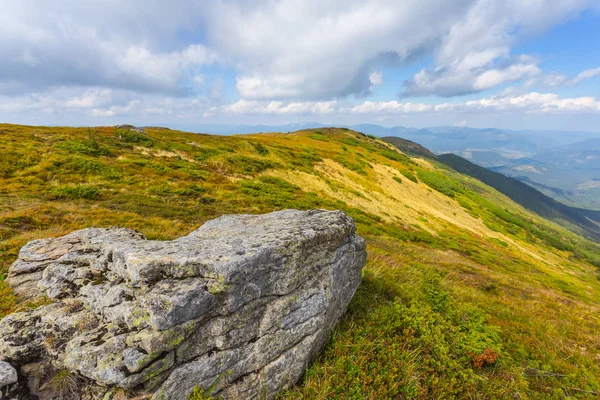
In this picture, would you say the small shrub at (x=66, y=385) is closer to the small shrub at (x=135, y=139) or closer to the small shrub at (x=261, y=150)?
the small shrub at (x=135, y=139)

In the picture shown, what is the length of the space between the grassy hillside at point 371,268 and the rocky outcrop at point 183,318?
0.91 metres

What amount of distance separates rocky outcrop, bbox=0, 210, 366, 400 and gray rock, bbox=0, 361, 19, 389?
27cm

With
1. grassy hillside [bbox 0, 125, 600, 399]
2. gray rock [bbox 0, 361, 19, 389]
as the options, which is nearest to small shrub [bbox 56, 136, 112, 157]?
grassy hillside [bbox 0, 125, 600, 399]

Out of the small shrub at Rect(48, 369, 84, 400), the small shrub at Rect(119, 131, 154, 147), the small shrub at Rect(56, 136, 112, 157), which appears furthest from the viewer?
the small shrub at Rect(119, 131, 154, 147)

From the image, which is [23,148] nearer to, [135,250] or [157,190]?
[157,190]

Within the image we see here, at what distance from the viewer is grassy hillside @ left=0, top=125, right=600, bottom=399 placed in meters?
5.98

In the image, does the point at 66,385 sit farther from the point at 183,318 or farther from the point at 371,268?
the point at 371,268

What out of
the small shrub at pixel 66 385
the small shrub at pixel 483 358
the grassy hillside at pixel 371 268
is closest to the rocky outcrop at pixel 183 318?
the small shrub at pixel 66 385

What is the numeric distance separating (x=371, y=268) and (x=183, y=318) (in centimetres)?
737

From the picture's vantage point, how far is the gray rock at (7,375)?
12.9 feet

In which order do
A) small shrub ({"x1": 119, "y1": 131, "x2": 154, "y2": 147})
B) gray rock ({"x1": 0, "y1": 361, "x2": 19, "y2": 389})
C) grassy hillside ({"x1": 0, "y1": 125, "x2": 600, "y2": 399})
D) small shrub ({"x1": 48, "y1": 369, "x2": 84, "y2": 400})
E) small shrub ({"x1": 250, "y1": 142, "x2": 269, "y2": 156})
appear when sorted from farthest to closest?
small shrub ({"x1": 250, "y1": 142, "x2": 269, "y2": 156}) < small shrub ({"x1": 119, "y1": 131, "x2": 154, "y2": 147}) < grassy hillside ({"x1": 0, "y1": 125, "x2": 600, "y2": 399}) < small shrub ({"x1": 48, "y1": 369, "x2": 84, "y2": 400}) < gray rock ({"x1": 0, "y1": 361, "x2": 19, "y2": 389})

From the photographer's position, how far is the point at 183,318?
173 inches

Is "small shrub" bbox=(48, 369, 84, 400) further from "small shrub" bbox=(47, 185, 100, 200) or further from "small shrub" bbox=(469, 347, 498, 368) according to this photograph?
"small shrub" bbox=(47, 185, 100, 200)

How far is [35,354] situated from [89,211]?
12.2 meters
